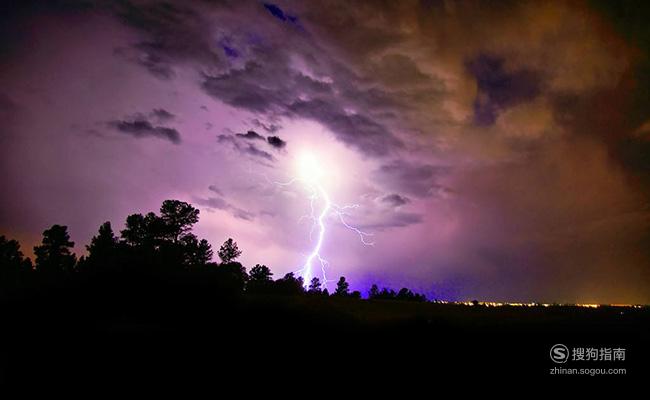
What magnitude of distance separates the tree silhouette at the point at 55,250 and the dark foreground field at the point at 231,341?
152 feet

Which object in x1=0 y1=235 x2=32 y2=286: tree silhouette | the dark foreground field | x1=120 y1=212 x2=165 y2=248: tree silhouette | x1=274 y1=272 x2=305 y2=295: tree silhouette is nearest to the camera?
the dark foreground field

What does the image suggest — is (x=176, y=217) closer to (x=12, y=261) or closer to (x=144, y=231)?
(x=144, y=231)

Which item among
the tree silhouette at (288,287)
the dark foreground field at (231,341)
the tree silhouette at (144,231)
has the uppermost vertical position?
the tree silhouette at (144,231)

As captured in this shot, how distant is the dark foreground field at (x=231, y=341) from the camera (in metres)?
10.5

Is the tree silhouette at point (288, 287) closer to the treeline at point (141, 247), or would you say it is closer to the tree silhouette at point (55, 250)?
the treeline at point (141, 247)

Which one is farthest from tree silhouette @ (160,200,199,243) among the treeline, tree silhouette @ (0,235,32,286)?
tree silhouette @ (0,235,32,286)

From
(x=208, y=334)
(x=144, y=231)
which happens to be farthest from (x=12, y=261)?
(x=208, y=334)

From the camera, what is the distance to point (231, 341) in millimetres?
11953

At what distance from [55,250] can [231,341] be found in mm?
57442

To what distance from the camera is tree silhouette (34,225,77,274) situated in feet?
171

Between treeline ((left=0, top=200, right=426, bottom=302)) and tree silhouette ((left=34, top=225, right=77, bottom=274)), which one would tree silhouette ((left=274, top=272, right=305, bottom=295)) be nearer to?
treeline ((left=0, top=200, right=426, bottom=302))

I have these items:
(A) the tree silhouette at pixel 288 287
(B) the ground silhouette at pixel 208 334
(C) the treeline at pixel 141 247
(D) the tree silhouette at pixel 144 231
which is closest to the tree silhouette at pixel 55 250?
(C) the treeline at pixel 141 247

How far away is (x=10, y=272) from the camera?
5338 centimetres

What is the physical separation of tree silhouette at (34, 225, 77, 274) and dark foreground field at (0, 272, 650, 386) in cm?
4631
